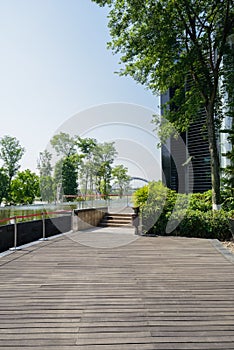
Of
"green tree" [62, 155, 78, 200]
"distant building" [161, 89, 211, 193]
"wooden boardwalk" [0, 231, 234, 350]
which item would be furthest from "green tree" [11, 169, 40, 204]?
"wooden boardwalk" [0, 231, 234, 350]

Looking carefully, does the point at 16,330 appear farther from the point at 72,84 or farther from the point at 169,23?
the point at 72,84

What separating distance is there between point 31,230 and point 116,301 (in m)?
4.35

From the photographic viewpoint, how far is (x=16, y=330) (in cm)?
238

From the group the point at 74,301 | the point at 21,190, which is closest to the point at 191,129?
the point at 74,301

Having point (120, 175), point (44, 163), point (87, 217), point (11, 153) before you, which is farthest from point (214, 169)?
point (11, 153)

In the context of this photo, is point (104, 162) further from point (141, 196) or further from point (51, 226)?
point (51, 226)

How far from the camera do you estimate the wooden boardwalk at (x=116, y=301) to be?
7.31ft

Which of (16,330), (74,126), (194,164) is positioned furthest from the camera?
(194,164)

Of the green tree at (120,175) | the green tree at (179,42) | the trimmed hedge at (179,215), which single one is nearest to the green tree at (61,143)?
the green tree at (120,175)

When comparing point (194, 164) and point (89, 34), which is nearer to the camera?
point (89, 34)

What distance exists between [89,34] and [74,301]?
30.1 ft

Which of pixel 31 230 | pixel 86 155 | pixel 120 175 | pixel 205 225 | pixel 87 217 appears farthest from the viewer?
pixel 86 155

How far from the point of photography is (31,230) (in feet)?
22.4

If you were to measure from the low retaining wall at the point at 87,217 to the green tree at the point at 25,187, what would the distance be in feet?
51.1
